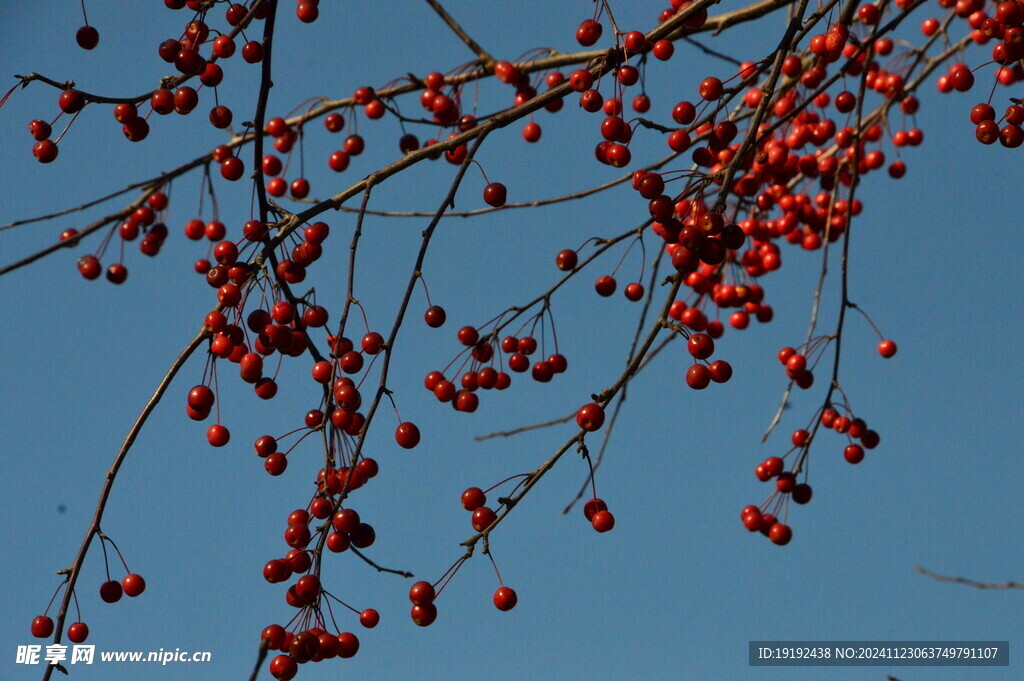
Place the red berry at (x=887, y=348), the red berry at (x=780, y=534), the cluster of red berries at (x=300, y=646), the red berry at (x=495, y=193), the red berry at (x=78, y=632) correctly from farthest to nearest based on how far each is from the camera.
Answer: the red berry at (x=887, y=348) < the red berry at (x=780, y=534) < the red berry at (x=78, y=632) < the red berry at (x=495, y=193) < the cluster of red berries at (x=300, y=646)

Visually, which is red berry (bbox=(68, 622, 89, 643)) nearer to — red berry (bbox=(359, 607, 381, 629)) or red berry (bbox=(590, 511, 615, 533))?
red berry (bbox=(359, 607, 381, 629))

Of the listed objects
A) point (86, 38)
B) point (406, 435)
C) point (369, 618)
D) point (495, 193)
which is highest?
point (86, 38)

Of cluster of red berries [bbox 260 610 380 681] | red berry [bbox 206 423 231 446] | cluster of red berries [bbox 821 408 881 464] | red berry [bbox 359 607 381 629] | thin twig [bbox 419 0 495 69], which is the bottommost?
cluster of red berries [bbox 260 610 380 681]

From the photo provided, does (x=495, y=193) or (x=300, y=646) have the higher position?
(x=495, y=193)

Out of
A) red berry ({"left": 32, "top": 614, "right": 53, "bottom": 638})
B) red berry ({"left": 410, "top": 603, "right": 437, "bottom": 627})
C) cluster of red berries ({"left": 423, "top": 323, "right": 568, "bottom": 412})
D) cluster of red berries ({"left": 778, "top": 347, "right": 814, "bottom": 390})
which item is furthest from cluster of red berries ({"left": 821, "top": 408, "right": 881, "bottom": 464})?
red berry ({"left": 32, "top": 614, "right": 53, "bottom": 638})

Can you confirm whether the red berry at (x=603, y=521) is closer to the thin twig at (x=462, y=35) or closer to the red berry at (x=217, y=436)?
the red berry at (x=217, y=436)

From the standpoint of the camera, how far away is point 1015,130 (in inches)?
113

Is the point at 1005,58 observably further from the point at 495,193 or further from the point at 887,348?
the point at 887,348

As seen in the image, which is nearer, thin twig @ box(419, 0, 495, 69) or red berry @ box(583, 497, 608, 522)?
red berry @ box(583, 497, 608, 522)

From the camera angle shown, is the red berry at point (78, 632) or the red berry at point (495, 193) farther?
the red berry at point (78, 632)

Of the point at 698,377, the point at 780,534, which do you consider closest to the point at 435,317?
the point at 698,377

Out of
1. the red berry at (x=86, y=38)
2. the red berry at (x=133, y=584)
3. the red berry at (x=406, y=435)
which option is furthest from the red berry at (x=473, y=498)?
the red berry at (x=86, y=38)

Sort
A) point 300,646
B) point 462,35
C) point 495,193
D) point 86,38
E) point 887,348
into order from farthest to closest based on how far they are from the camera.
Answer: point 887,348 < point 462,35 < point 86,38 < point 495,193 < point 300,646

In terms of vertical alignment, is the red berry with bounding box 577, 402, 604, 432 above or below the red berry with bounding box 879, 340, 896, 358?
below
